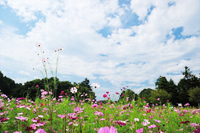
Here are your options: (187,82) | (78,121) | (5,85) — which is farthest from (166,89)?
(78,121)

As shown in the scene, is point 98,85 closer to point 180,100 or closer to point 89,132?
point 89,132

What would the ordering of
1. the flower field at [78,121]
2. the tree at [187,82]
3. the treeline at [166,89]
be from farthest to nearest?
the tree at [187,82]
the treeline at [166,89]
the flower field at [78,121]

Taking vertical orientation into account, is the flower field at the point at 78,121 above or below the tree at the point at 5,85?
below

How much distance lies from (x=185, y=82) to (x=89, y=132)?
36297 millimetres

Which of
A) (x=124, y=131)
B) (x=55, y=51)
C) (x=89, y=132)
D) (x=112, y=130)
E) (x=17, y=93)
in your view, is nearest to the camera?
(x=112, y=130)

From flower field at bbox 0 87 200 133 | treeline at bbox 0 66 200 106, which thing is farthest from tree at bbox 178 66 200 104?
flower field at bbox 0 87 200 133

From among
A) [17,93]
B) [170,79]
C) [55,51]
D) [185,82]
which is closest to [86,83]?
[17,93]

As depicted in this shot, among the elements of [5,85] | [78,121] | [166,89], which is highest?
[5,85]

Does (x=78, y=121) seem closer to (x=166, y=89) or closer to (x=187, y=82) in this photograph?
(x=166, y=89)

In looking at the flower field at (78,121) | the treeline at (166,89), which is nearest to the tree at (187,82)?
the treeline at (166,89)

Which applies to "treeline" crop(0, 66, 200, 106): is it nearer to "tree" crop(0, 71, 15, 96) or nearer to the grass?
"tree" crop(0, 71, 15, 96)

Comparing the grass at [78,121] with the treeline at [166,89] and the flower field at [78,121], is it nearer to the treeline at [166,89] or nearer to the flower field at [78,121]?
the flower field at [78,121]

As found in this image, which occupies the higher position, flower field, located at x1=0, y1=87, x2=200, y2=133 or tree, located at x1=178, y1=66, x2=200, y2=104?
tree, located at x1=178, y1=66, x2=200, y2=104

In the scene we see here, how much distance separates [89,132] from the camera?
260 cm
